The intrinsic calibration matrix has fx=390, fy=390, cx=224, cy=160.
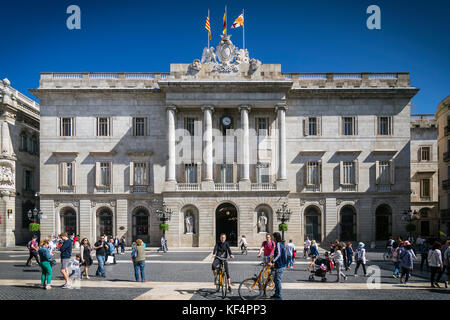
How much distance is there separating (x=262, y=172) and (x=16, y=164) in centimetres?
2632

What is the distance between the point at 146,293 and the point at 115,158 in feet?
89.3

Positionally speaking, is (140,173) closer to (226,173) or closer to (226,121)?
(226,173)

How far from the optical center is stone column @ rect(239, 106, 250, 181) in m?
38.7

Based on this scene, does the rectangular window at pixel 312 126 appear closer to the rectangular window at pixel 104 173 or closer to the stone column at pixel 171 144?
the stone column at pixel 171 144

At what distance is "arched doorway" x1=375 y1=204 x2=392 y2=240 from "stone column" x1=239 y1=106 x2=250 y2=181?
1429 cm

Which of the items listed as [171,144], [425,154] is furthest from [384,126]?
[171,144]

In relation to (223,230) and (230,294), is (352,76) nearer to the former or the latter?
(223,230)

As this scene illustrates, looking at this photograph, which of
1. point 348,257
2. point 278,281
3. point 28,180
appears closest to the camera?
point 278,281

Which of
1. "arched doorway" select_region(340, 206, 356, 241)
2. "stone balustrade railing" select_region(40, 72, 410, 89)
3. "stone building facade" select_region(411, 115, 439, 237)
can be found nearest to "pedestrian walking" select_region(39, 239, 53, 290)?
"stone balustrade railing" select_region(40, 72, 410, 89)

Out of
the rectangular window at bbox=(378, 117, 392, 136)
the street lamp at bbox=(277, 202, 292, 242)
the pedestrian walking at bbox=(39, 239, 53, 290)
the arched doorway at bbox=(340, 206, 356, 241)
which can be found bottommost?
the arched doorway at bbox=(340, 206, 356, 241)

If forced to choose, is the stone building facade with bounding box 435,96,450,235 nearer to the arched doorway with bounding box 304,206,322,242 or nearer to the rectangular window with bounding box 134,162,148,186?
the arched doorway with bounding box 304,206,322,242

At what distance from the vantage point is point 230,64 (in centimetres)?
3953

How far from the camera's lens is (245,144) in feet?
128
